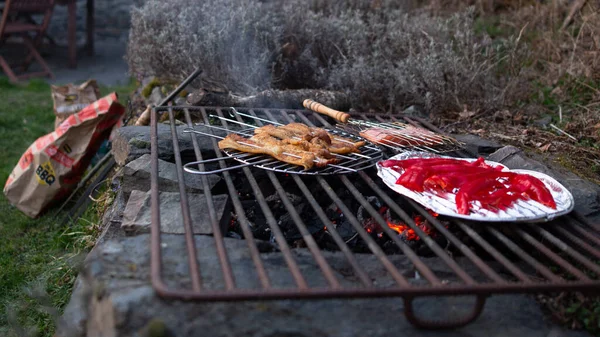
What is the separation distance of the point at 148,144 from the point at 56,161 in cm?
118

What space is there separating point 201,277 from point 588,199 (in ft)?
6.62

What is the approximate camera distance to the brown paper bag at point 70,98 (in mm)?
5723

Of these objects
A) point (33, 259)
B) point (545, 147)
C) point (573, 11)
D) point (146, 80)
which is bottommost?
point (33, 259)

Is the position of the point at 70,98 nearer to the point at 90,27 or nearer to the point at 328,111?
the point at 328,111

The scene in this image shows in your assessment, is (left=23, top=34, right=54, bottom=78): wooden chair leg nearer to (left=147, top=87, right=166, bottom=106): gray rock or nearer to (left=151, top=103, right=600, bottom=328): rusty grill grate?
(left=147, top=87, right=166, bottom=106): gray rock

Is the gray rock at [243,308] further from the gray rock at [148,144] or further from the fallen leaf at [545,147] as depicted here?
the fallen leaf at [545,147]

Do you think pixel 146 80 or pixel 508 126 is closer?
pixel 508 126

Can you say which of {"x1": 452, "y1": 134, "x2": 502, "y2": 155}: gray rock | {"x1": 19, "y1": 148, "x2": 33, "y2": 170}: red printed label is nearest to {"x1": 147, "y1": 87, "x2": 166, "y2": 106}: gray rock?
{"x1": 19, "y1": 148, "x2": 33, "y2": 170}: red printed label

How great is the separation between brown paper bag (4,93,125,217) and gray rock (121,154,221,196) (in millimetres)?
1356

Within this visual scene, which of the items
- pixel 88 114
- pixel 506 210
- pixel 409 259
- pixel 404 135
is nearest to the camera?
pixel 409 259

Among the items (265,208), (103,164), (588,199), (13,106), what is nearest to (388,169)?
(265,208)

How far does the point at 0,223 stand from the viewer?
4.90m

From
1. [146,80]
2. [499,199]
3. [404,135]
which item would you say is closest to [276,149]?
[404,135]

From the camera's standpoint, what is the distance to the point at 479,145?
161 inches
